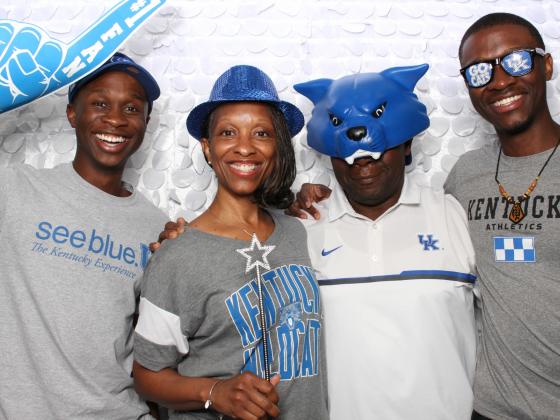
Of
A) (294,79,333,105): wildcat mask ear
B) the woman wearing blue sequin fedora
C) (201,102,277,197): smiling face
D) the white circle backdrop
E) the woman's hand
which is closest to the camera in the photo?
the woman's hand

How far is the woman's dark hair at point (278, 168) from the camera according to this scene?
53.0 inches

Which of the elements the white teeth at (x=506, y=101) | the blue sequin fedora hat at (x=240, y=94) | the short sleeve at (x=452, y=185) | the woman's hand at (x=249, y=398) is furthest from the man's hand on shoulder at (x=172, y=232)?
the white teeth at (x=506, y=101)

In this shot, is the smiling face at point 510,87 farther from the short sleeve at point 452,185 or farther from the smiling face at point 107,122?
the smiling face at point 107,122

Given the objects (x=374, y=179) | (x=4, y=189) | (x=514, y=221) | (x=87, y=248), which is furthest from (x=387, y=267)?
(x=4, y=189)

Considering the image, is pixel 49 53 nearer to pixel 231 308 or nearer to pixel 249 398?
pixel 231 308

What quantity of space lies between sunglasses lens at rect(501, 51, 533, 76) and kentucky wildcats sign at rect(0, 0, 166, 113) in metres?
0.99

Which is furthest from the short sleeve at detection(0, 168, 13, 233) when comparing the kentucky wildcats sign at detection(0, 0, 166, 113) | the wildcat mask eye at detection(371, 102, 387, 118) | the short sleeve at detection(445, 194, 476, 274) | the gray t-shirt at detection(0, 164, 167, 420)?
the short sleeve at detection(445, 194, 476, 274)

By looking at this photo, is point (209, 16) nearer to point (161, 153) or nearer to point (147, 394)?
point (161, 153)

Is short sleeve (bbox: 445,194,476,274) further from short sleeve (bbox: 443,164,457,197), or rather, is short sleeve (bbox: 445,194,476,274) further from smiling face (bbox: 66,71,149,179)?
smiling face (bbox: 66,71,149,179)

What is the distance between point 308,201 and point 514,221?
545mm

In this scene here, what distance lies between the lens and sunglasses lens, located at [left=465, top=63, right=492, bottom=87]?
1.43 metres

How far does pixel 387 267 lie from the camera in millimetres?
1347

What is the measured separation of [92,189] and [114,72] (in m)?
0.34

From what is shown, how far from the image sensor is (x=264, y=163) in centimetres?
132
